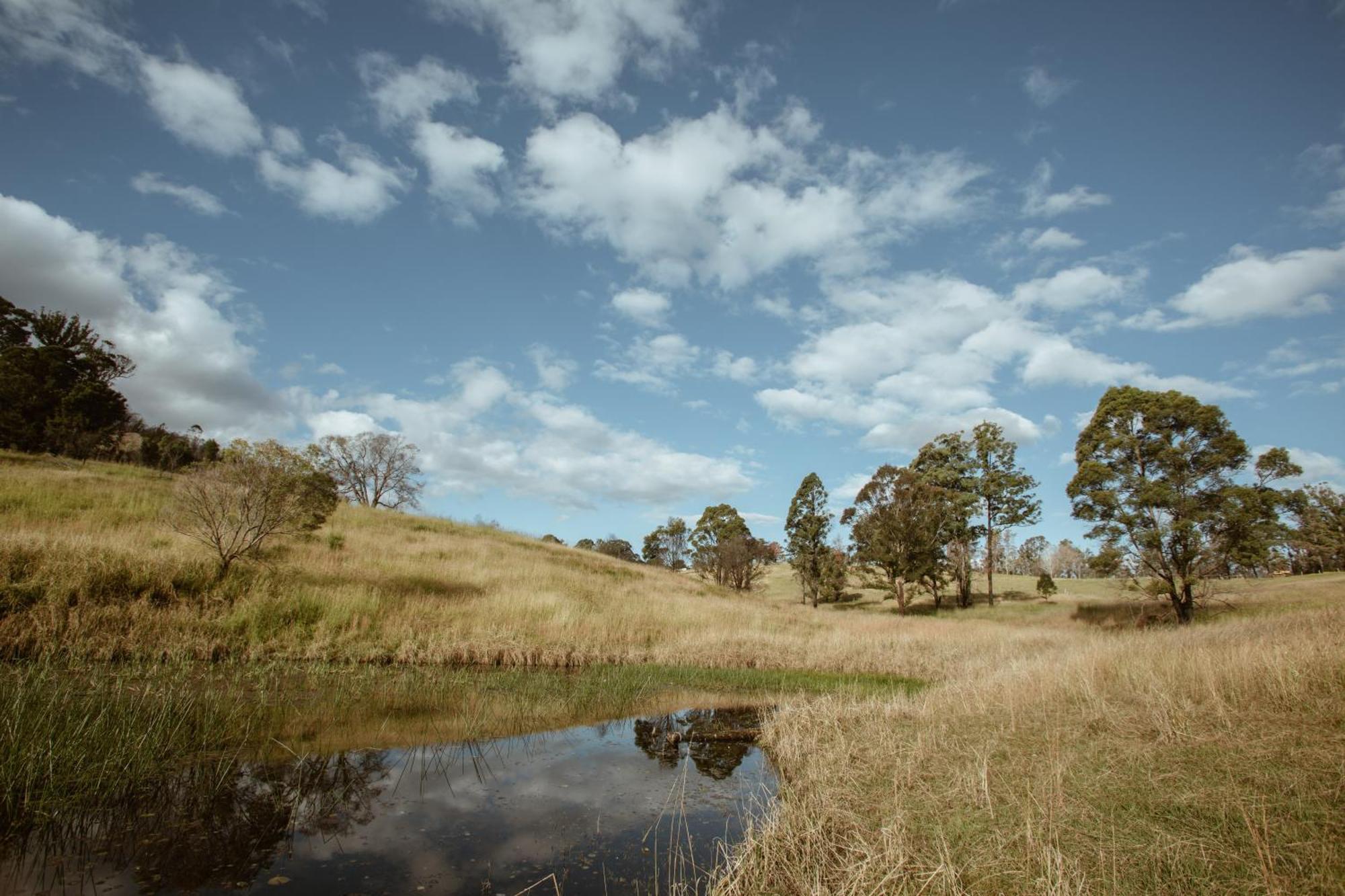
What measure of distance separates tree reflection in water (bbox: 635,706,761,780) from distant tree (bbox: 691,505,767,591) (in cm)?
4336

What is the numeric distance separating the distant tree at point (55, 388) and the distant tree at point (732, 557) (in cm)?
4745

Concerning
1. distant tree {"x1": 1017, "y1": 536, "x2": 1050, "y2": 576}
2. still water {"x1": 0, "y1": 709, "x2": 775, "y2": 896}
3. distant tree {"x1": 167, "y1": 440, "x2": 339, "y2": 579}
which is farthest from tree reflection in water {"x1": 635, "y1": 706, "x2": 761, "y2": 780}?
distant tree {"x1": 1017, "y1": 536, "x2": 1050, "y2": 576}

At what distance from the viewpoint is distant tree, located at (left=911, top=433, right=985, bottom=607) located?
44.7 meters

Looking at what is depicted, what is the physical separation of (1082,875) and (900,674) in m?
15.0

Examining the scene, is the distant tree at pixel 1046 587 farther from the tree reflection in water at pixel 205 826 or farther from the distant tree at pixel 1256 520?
the tree reflection in water at pixel 205 826

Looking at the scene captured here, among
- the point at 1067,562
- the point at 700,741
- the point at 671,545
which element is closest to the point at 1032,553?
the point at 1067,562

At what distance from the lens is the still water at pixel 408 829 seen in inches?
178

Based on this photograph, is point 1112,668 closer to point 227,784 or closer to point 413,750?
point 413,750

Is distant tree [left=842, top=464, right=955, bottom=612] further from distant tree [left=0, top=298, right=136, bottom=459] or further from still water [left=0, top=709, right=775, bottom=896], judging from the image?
distant tree [left=0, top=298, right=136, bottom=459]

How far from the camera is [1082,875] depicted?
4.10m

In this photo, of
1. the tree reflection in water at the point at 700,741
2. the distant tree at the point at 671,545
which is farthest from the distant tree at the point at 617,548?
the tree reflection in water at the point at 700,741

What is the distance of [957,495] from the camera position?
4797 centimetres

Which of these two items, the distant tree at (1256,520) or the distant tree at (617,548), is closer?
the distant tree at (1256,520)

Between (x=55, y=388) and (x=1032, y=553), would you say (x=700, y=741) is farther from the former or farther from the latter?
(x=1032, y=553)
